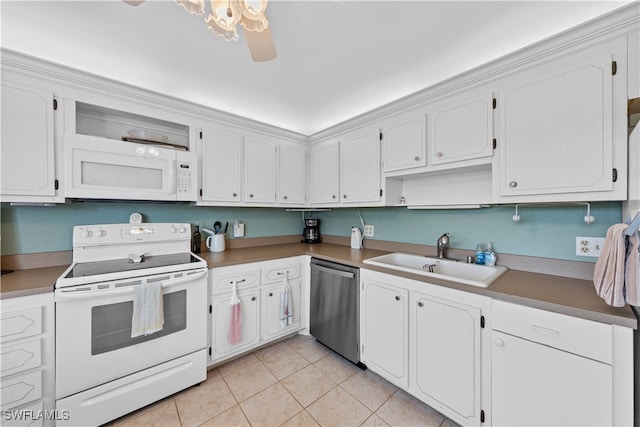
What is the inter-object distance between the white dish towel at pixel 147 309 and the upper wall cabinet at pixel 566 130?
235 cm

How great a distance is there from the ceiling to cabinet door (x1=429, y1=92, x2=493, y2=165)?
1.06 feet

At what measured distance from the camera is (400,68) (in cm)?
180

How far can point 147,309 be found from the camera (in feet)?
4.99

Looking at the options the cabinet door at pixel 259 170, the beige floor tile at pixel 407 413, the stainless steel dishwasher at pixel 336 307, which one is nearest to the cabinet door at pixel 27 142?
the cabinet door at pixel 259 170

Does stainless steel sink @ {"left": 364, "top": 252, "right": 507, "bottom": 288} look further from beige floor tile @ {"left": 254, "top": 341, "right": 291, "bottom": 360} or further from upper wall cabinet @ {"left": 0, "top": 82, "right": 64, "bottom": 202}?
upper wall cabinet @ {"left": 0, "top": 82, "right": 64, "bottom": 202}

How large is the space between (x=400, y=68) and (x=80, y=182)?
2470mm

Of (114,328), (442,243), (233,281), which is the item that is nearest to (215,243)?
(233,281)

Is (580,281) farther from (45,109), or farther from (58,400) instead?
(45,109)

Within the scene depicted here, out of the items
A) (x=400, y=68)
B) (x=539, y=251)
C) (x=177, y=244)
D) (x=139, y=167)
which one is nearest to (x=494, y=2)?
(x=400, y=68)

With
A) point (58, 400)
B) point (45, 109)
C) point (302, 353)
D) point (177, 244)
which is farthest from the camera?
point (302, 353)

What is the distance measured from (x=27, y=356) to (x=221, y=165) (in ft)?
5.69

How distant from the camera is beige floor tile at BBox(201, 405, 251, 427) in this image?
1.48m

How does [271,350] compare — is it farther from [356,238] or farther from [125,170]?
[125,170]

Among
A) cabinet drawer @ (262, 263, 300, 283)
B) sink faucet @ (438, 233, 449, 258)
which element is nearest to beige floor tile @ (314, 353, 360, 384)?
cabinet drawer @ (262, 263, 300, 283)
